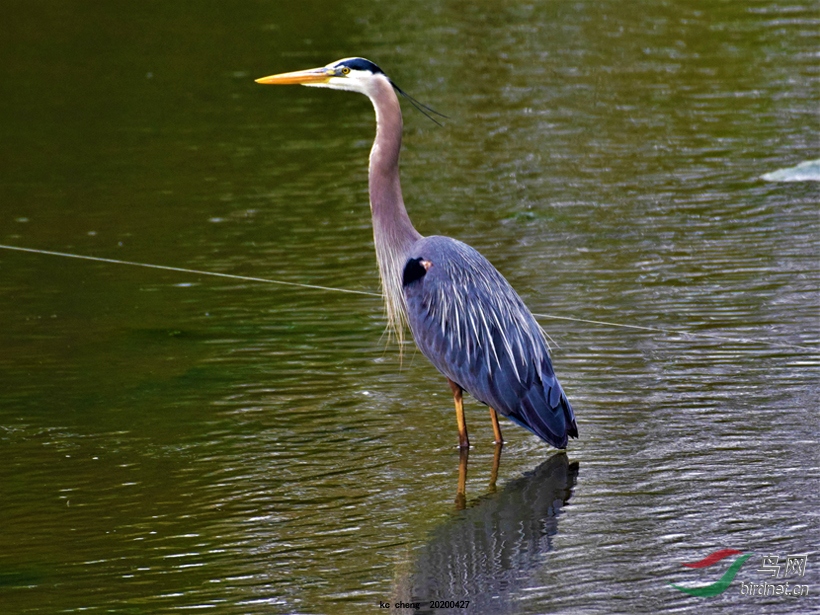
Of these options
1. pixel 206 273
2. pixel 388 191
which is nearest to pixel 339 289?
pixel 206 273

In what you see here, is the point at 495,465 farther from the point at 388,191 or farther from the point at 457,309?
the point at 388,191

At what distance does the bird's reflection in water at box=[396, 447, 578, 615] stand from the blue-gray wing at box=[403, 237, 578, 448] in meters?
0.26

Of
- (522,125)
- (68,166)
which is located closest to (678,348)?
(522,125)

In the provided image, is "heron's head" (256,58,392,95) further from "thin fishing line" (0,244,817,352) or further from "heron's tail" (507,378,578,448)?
"thin fishing line" (0,244,817,352)

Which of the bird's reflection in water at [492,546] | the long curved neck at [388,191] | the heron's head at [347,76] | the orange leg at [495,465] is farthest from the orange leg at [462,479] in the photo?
the heron's head at [347,76]

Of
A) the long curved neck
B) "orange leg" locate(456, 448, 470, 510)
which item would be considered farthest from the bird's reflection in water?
the long curved neck

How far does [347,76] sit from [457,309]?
55.0 inches

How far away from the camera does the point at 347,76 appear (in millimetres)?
6723

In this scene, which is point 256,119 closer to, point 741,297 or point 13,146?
point 13,146

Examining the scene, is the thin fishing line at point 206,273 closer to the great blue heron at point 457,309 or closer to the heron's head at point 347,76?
the great blue heron at point 457,309

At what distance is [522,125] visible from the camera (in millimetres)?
13578

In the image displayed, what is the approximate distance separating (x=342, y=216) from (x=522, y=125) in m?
3.45

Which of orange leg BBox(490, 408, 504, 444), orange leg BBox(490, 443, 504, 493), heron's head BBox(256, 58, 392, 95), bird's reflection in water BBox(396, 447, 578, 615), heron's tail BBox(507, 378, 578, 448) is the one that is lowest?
bird's reflection in water BBox(396, 447, 578, 615)

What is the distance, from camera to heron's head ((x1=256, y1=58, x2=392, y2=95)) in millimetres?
6648
